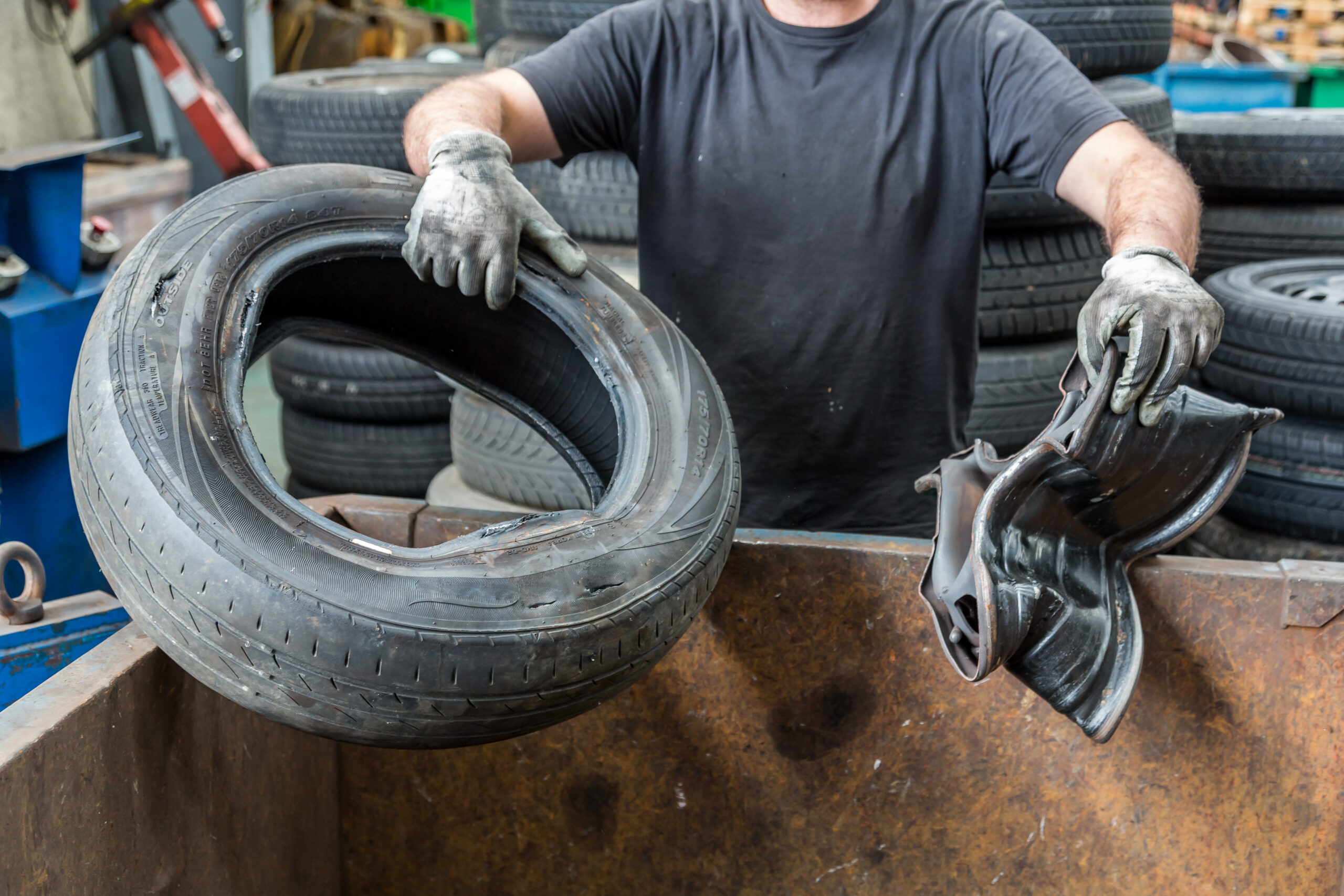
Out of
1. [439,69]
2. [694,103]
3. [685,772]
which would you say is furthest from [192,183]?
[685,772]

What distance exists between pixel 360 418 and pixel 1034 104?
80.9 inches

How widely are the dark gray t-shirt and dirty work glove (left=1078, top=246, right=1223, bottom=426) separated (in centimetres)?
A: 36

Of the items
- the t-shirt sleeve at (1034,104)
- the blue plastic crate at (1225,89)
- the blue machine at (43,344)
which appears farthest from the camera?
the blue plastic crate at (1225,89)

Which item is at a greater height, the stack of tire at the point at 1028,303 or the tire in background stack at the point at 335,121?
the tire in background stack at the point at 335,121

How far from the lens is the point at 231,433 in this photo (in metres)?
1.08

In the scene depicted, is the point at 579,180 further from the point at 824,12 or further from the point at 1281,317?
the point at 1281,317

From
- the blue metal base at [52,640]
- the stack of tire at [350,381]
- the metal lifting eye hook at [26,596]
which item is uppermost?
the metal lifting eye hook at [26,596]

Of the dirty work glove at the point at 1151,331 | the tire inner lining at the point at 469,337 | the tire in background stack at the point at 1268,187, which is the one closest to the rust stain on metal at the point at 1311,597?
the dirty work glove at the point at 1151,331

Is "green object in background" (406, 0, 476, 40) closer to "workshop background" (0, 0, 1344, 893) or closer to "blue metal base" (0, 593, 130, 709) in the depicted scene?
"workshop background" (0, 0, 1344, 893)

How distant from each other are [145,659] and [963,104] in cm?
125

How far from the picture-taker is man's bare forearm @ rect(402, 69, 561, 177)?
57.9 inches

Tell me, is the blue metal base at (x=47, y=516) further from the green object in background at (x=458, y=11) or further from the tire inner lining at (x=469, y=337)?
the green object in background at (x=458, y=11)

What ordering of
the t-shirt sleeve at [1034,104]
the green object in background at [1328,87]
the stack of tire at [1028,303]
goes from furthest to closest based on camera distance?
the green object in background at [1328,87]
the stack of tire at [1028,303]
the t-shirt sleeve at [1034,104]

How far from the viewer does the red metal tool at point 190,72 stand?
4.32m
